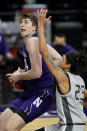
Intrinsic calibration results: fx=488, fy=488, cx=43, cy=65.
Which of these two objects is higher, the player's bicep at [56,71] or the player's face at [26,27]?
the player's face at [26,27]

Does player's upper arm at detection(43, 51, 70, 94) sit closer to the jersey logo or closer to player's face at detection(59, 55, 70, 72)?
player's face at detection(59, 55, 70, 72)

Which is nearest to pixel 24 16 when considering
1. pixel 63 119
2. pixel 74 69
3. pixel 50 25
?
pixel 74 69

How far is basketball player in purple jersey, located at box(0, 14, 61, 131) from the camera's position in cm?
509

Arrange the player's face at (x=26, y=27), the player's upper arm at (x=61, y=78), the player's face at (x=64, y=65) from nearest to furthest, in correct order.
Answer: the player's upper arm at (x=61, y=78) → the player's face at (x=64, y=65) → the player's face at (x=26, y=27)

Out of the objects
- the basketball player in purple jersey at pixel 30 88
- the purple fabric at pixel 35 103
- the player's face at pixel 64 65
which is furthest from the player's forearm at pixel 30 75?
the player's face at pixel 64 65

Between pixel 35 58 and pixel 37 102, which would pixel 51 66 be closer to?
pixel 35 58

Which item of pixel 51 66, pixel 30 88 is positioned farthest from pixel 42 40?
pixel 30 88

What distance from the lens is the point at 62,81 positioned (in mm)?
4609

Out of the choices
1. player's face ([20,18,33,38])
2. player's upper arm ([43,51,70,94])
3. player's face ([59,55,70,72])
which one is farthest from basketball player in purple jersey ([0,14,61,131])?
player's upper arm ([43,51,70,94])

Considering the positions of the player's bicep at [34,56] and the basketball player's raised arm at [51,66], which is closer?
the basketball player's raised arm at [51,66]

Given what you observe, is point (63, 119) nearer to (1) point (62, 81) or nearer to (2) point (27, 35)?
(1) point (62, 81)

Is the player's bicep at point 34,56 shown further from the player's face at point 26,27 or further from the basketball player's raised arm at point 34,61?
the player's face at point 26,27

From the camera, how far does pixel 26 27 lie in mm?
5359

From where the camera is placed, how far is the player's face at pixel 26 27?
17.6ft
